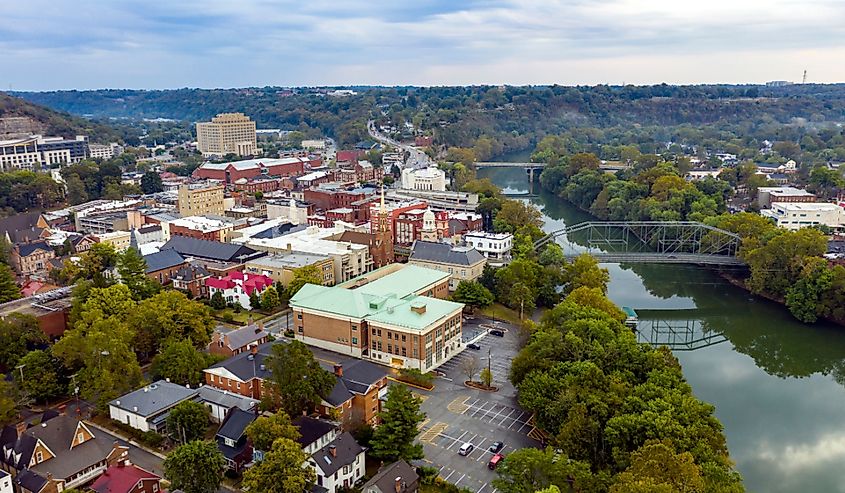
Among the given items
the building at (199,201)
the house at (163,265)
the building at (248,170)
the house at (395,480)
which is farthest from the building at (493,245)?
the building at (248,170)

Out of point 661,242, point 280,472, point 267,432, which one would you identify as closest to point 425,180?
point 661,242

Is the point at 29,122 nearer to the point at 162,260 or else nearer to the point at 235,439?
the point at 162,260

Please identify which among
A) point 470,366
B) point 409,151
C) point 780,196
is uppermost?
point 409,151

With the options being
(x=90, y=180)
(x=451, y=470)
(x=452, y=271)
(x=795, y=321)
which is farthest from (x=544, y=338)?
(x=90, y=180)

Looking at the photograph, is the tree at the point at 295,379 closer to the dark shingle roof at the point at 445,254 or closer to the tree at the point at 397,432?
the tree at the point at 397,432

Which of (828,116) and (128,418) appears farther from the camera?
(828,116)

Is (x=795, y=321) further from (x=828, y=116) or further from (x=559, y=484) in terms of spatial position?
(x=828, y=116)
